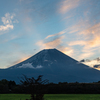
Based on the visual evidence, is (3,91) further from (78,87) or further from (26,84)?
(26,84)

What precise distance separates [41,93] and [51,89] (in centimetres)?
3404

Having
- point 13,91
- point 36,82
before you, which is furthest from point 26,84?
point 13,91

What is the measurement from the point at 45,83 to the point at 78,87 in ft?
109

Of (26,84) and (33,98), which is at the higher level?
(26,84)

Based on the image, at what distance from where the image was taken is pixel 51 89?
44156mm

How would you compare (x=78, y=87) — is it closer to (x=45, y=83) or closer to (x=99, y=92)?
(x=99, y=92)

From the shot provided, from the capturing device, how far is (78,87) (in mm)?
43062

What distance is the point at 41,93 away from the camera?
1090cm

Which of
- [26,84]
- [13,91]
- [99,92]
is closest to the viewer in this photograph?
[26,84]

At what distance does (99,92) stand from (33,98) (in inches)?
1359

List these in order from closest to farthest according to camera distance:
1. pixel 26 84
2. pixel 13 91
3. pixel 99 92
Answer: pixel 26 84
pixel 99 92
pixel 13 91

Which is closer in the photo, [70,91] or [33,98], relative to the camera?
[33,98]

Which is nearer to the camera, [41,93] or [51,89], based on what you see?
[41,93]

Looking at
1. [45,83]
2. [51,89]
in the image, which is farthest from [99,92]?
[45,83]
